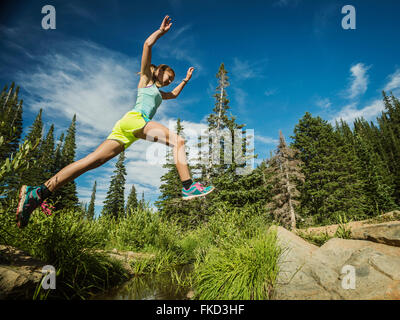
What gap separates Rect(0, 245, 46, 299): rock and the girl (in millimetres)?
471

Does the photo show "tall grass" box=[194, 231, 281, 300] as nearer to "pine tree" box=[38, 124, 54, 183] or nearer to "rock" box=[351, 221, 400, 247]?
"rock" box=[351, 221, 400, 247]

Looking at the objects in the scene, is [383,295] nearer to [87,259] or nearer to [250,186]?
[87,259]

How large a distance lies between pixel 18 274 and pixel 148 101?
2.38 metres

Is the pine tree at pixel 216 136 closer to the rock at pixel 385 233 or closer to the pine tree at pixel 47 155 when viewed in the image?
the rock at pixel 385 233

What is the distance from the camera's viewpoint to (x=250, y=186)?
575 inches

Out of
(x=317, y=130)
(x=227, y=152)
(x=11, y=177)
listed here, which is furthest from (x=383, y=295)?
(x=317, y=130)

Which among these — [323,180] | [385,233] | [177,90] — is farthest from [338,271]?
[323,180]

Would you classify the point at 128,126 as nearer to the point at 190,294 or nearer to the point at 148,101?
the point at 148,101

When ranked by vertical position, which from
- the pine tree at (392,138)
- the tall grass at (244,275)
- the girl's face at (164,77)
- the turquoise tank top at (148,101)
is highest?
the pine tree at (392,138)

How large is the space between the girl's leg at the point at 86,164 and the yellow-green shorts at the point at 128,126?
8 cm

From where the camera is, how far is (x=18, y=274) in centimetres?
194

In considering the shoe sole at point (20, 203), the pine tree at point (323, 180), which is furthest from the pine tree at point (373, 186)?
the shoe sole at point (20, 203)

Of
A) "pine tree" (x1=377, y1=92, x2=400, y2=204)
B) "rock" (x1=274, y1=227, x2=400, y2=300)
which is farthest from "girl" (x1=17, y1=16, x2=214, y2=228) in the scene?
"pine tree" (x1=377, y1=92, x2=400, y2=204)

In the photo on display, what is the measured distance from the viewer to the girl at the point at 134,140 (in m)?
2.25
